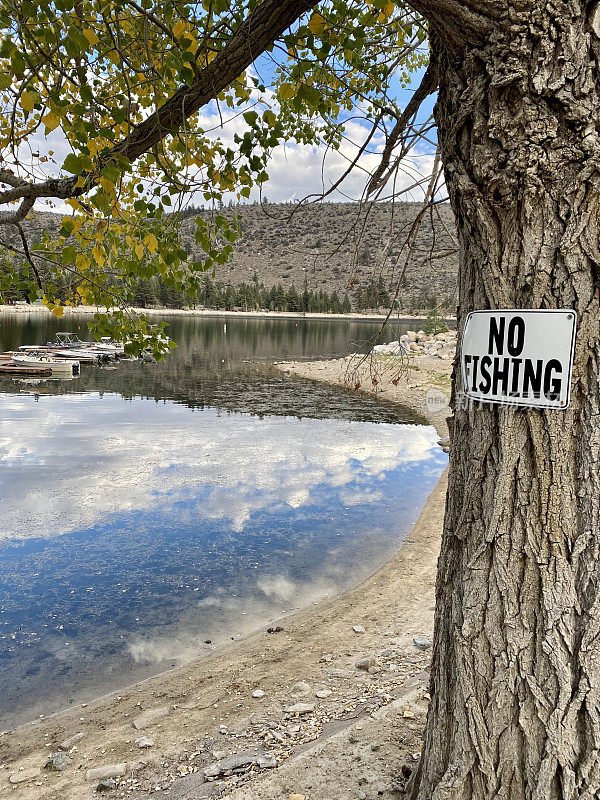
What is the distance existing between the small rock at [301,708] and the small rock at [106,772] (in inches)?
47.0

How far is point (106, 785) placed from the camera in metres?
3.61

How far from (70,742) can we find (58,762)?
293 mm

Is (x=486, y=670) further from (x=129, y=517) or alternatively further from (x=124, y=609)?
(x=129, y=517)

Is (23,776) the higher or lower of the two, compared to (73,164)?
lower

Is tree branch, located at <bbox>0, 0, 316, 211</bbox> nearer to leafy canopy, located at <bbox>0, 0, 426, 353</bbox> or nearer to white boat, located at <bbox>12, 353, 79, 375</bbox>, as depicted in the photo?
leafy canopy, located at <bbox>0, 0, 426, 353</bbox>

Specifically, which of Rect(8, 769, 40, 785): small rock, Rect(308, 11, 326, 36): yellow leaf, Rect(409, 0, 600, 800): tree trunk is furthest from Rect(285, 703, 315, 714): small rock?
Rect(308, 11, 326, 36): yellow leaf

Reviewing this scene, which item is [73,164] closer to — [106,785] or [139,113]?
[139,113]

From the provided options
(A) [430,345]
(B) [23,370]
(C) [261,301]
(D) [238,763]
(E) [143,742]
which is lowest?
(E) [143,742]

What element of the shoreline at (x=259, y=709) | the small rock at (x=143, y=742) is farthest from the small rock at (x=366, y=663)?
the small rock at (x=143, y=742)

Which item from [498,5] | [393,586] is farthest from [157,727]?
[498,5]

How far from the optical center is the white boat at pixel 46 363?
963 inches

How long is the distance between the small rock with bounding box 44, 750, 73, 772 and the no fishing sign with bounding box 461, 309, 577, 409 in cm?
388

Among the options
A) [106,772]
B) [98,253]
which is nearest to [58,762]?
[106,772]

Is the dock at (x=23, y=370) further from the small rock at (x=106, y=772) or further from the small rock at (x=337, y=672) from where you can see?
the small rock at (x=106, y=772)
